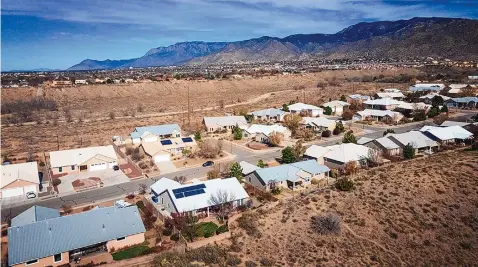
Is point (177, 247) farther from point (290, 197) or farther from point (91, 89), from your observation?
point (91, 89)

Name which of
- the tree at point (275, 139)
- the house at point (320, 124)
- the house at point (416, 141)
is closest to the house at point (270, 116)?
the house at point (320, 124)

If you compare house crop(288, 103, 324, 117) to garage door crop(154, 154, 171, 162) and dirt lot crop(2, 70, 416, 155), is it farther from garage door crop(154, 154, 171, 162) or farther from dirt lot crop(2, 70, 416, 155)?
garage door crop(154, 154, 171, 162)

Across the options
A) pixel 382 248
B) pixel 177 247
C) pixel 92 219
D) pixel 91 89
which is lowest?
pixel 382 248

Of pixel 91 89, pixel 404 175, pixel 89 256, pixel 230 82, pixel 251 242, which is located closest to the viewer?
pixel 89 256

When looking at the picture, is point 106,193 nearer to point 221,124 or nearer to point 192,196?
point 192,196

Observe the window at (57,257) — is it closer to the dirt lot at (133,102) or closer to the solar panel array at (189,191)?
the solar panel array at (189,191)

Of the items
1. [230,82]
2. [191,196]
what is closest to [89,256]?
[191,196]

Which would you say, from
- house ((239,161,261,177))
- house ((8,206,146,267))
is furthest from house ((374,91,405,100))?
house ((8,206,146,267))
